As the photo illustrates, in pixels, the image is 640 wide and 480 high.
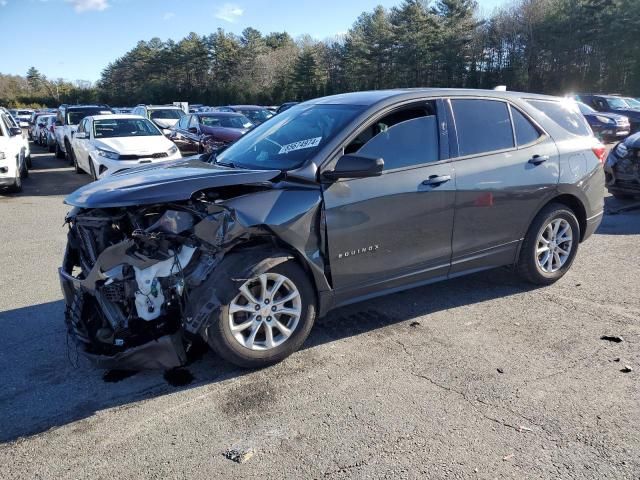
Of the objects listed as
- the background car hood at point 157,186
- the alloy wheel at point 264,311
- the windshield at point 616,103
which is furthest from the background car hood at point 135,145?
the windshield at point 616,103

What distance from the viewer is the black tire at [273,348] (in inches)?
131

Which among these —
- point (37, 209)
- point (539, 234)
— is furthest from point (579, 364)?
point (37, 209)

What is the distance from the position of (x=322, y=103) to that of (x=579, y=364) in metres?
2.90

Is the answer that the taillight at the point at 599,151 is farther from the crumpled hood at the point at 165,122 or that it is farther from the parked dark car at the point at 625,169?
the crumpled hood at the point at 165,122

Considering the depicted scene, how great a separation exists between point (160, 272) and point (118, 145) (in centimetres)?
876

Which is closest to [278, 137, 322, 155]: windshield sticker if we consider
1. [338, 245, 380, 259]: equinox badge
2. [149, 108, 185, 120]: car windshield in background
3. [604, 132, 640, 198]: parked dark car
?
[338, 245, 380, 259]: equinox badge

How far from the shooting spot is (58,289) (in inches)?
204

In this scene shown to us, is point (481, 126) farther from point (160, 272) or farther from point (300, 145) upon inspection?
point (160, 272)

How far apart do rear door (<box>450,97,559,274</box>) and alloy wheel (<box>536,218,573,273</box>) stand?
0.32 meters

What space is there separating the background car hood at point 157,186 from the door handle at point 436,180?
122cm

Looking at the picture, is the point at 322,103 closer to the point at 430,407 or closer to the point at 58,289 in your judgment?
the point at 430,407

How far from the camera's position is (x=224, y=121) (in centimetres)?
1585

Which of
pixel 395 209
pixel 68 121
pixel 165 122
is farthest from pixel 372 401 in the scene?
pixel 165 122

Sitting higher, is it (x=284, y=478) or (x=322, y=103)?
(x=322, y=103)
